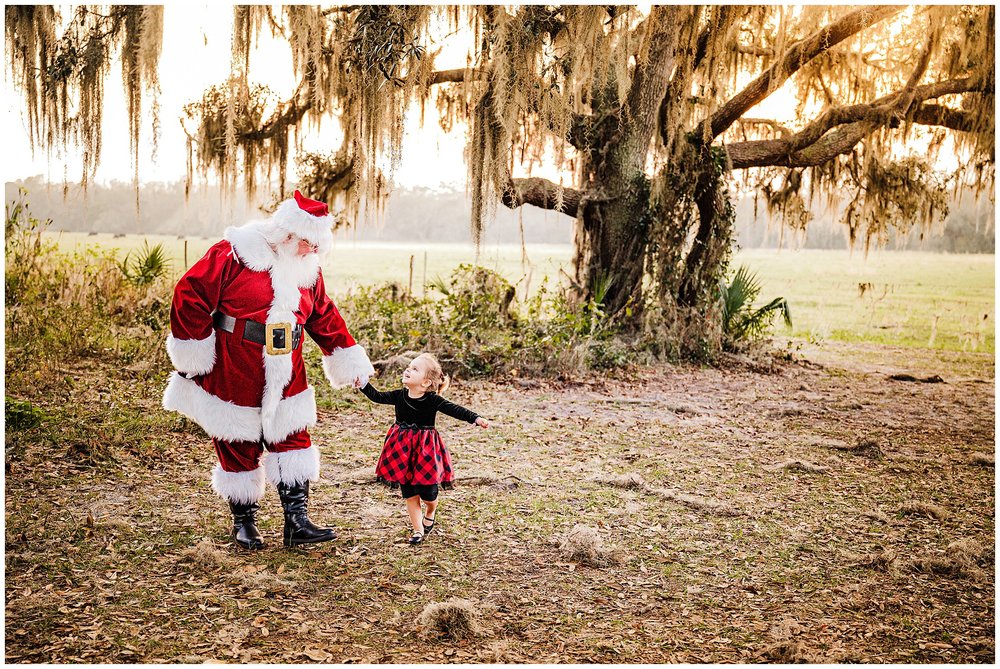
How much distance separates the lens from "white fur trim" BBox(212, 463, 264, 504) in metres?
3.15

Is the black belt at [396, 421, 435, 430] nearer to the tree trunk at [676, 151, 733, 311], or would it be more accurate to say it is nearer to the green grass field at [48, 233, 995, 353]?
the green grass field at [48, 233, 995, 353]

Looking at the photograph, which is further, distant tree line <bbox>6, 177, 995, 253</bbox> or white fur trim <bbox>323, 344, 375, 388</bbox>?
distant tree line <bbox>6, 177, 995, 253</bbox>

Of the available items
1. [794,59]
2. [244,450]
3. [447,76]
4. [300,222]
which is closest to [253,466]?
[244,450]

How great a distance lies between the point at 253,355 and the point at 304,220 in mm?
595

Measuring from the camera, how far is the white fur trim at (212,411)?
303cm

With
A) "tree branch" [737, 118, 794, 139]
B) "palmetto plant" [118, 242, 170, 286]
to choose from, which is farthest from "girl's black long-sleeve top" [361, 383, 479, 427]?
"tree branch" [737, 118, 794, 139]

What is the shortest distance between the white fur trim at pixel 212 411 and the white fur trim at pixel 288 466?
0.14 metres

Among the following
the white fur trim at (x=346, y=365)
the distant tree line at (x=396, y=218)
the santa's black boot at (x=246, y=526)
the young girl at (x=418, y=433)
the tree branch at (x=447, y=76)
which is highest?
the tree branch at (x=447, y=76)

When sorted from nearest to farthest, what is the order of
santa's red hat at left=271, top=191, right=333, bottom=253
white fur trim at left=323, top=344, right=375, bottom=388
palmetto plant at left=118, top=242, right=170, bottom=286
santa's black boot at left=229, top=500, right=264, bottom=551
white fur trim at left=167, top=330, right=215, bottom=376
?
white fur trim at left=167, top=330, right=215, bottom=376 → santa's red hat at left=271, top=191, right=333, bottom=253 → santa's black boot at left=229, top=500, right=264, bottom=551 → white fur trim at left=323, top=344, right=375, bottom=388 → palmetto plant at left=118, top=242, right=170, bottom=286

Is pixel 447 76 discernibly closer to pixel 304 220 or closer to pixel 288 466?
pixel 304 220

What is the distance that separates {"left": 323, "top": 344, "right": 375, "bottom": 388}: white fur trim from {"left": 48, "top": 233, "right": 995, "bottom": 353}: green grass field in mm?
3835

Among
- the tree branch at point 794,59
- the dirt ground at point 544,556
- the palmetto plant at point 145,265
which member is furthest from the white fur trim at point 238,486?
the tree branch at point 794,59

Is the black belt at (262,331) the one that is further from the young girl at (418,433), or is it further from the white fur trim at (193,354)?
the young girl at (418,433)

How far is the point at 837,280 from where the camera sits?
2470cm
